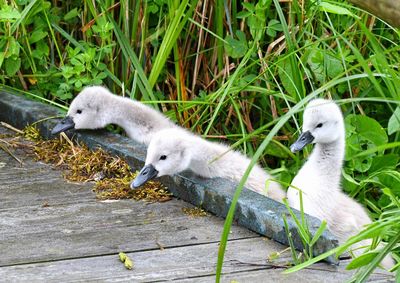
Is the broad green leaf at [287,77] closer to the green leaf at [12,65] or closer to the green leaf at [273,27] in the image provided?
the green leaf at [273,27]

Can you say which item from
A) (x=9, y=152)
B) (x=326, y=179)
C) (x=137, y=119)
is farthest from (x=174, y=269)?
(x=137, y=119)

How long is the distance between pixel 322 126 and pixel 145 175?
33.9 inches

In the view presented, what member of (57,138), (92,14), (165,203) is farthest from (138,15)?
(165,203)

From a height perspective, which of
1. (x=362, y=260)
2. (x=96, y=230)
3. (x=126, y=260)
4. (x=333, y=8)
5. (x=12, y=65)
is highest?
(x=333, y=8)

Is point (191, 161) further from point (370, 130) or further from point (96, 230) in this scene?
point (370, 130)

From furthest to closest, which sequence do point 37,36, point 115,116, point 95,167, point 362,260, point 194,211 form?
point 37,36 < point 115,116 < point 95,167 < point 194,211 < point 362,260

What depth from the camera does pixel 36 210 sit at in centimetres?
417

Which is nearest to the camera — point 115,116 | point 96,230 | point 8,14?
point 96,230

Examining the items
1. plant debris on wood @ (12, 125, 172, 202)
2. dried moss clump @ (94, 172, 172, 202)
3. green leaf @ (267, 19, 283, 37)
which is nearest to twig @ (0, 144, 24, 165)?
plant debris on wood @ (12, 125, 172, 202)

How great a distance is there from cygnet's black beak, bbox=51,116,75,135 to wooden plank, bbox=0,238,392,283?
1719 millimetres

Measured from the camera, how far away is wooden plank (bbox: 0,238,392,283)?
334 centimetres

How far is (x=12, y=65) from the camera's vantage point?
245 inches

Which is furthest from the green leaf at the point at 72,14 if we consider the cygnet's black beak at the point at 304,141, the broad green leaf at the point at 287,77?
the cygnet's black beak at the point at 304,141

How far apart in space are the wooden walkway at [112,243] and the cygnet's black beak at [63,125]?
0.65 metres
